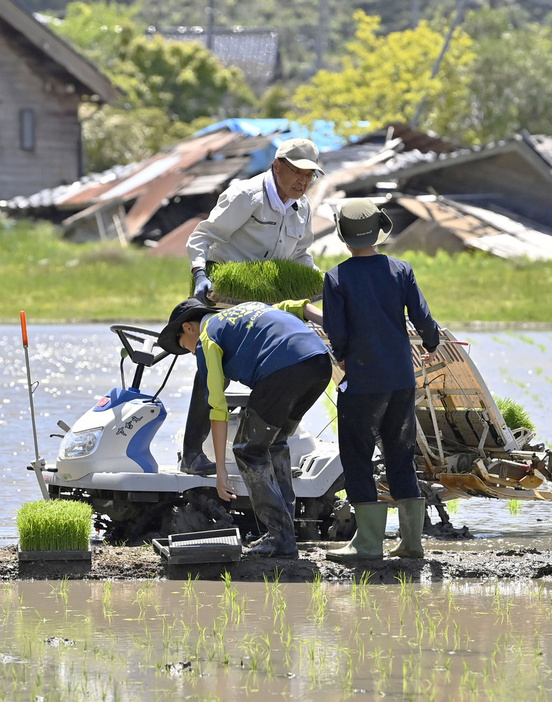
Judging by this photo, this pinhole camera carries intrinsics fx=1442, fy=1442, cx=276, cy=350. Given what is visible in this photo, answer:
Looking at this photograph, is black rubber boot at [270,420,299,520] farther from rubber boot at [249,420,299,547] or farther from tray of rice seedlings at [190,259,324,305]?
tray of rice seedlings at [190,259,324,305]

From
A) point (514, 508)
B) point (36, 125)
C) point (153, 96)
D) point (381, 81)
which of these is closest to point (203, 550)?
point (514, 508)

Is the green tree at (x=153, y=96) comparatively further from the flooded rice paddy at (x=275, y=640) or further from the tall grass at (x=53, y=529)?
the tall grass at (x=53, y=529)

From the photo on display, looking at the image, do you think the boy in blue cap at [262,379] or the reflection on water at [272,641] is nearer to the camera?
the reflection on water at [272,641]

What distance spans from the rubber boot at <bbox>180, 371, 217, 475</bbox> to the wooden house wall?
113 ft

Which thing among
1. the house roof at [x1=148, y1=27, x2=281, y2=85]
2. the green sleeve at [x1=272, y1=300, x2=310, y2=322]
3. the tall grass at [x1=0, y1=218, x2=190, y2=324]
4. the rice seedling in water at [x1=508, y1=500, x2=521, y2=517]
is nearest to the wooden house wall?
the tall grass at [x1=0, y1=218, x2=190, y2=324]

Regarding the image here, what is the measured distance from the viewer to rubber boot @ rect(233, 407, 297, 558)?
7.19 m

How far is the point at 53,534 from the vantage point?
22.9 ft

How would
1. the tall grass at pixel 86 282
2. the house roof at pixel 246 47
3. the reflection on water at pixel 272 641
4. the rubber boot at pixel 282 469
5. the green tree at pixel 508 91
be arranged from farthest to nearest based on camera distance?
the house roof at pixel 246 47, the green tree at pixel 508 91, the tall grass at pixel 86 282, the rubber boot at pixel 282 469, the reflection on water at pixel 272 641

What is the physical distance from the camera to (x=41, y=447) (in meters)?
11.6

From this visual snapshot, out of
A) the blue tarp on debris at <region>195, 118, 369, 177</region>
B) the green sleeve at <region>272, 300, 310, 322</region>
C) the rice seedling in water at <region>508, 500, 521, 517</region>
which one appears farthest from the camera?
the blue tarp on debris at <region>195, 118, 369, 177</region>

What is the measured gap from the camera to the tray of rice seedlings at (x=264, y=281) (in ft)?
26.0

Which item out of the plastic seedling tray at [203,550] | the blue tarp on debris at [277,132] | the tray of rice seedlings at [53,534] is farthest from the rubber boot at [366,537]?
the blue tarp on debris at [277,132]

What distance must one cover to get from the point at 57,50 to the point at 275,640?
3514 centimetres

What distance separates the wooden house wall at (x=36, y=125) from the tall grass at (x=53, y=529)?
3537cm
